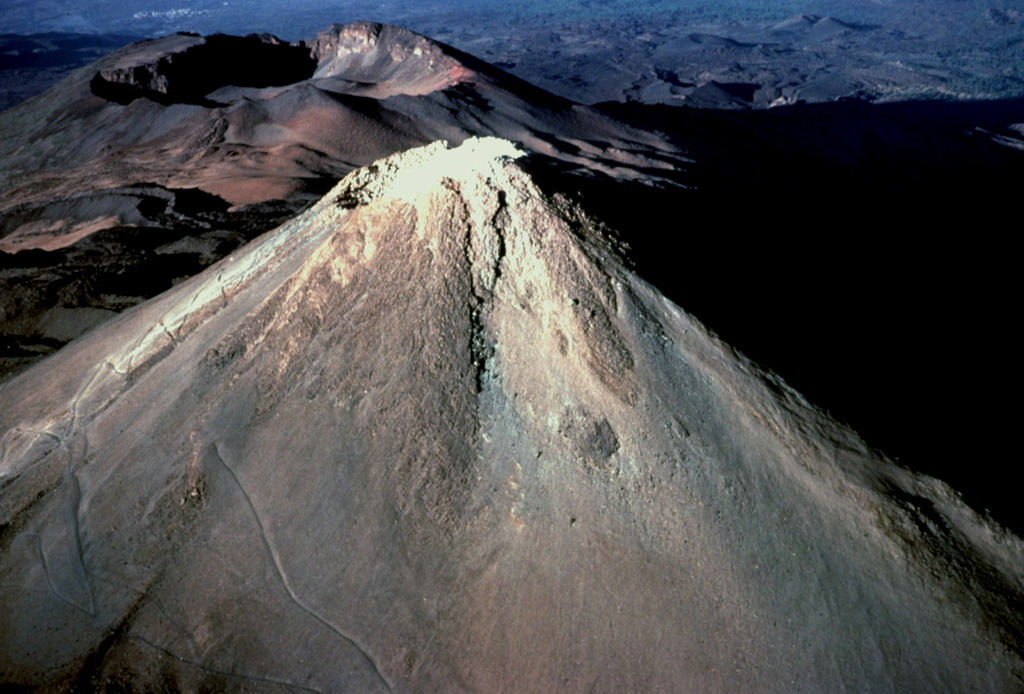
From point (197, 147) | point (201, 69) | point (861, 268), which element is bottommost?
point (197, 147)

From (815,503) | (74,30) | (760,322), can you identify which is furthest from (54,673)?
(74,30)

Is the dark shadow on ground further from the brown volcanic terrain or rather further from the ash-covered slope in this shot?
the brown volcanic terrain

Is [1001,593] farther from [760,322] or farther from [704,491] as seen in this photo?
[760,322]

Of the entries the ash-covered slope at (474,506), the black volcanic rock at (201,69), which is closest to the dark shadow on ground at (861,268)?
the ash-covered slope at (474,506)

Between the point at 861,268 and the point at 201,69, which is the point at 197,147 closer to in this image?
the point at 201,69

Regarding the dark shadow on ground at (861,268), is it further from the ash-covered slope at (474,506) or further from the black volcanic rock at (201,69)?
the black volcanic rock at (201,69)

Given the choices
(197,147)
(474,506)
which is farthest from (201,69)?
(474,506)

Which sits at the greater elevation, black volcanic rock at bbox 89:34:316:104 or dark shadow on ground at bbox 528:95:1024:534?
dark shadow on ground at bbox 528:95:1024:534

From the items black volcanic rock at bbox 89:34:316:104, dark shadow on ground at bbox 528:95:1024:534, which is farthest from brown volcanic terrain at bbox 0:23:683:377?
dark shadow on ground at bbox 528:95:1024:534
